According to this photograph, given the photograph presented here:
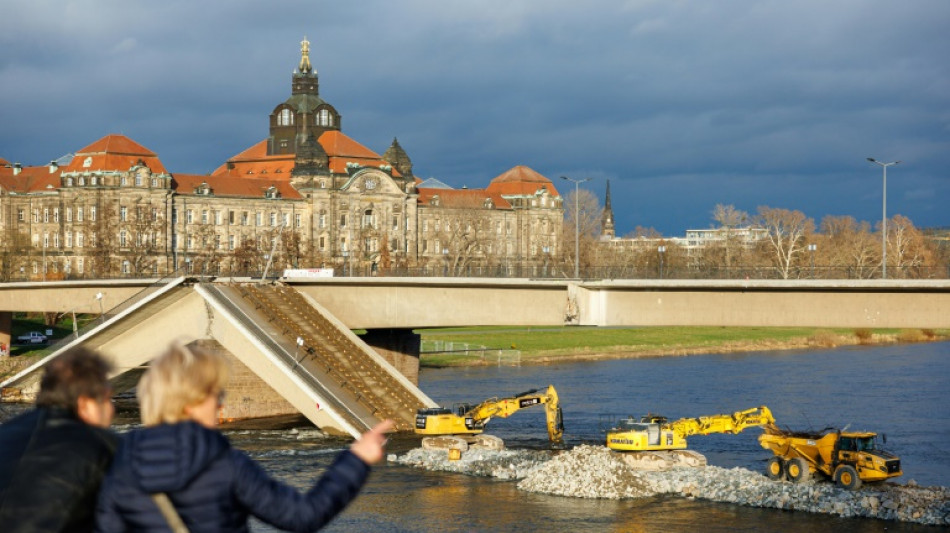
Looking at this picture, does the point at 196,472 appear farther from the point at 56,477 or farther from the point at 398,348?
the point at 398,348

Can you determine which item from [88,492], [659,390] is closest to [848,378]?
[659,390]

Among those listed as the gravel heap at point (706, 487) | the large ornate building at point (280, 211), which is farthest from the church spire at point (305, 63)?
the gravel heap at point (706, 487)

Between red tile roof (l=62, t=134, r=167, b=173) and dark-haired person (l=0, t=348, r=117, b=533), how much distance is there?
131584 millimetres

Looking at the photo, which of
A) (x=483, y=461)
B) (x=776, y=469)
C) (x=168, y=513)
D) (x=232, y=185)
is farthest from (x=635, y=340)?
(x=168, y=513)

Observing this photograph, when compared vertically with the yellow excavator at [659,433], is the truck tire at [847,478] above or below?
below

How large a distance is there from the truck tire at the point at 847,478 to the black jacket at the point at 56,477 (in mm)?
31544

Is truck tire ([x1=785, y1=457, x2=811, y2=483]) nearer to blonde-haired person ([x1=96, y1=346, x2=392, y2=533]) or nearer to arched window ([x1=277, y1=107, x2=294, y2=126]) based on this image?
blonde-haired person ([x1=96, y1=346, x2=392, y2=533])

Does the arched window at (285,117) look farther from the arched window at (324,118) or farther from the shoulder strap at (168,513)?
the shoulder strap at (168,513)

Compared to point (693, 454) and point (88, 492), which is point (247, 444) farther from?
point (88, 492)

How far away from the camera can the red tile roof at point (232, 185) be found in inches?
5541

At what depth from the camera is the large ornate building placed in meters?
130

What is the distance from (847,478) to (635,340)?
188 ft

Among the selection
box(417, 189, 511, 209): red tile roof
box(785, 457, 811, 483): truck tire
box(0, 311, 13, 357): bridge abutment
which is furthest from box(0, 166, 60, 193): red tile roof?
box(785, 457, 811, 483): truck tire

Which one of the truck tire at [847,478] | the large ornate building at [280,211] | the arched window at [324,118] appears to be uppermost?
the arched window at [324,118]
